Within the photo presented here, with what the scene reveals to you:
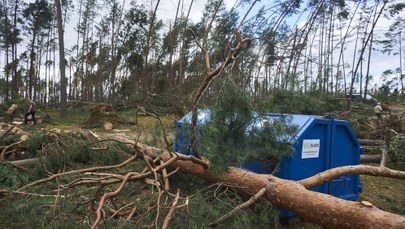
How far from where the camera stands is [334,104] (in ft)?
32.8

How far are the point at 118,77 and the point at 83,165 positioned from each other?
2138 centimetres

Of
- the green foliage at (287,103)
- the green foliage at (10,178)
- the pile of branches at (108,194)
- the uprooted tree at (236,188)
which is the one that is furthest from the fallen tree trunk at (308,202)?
the green foliage at (10,178)

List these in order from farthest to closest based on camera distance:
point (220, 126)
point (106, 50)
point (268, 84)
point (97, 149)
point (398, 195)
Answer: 1. point (106, 50)
2. point (398, 195)
3. point (97, 149)
4. point (268, 84)
5. point (220, 126)

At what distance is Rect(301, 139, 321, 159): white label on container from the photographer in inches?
158

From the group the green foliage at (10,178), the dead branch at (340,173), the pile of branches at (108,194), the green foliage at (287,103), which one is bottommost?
the green foliage at (10,178)

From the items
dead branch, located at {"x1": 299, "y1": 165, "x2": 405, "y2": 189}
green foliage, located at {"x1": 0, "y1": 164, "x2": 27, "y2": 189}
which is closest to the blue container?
dead branch, located at {"x1": 299, "y1": 165, "x2": 405, "y2": 189}

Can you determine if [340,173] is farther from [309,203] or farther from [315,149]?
[309,203]

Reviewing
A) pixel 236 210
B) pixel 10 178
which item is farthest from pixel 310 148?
pixel 10 178

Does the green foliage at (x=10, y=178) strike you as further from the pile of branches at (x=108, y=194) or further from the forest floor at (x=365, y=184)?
the forest floor at (x=365, y=184)

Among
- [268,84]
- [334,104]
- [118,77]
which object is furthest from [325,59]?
[268,84]

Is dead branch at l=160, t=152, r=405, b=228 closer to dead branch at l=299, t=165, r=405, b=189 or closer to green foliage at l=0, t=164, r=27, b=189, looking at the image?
dead branch at l=299, t=165, r=405, b=189

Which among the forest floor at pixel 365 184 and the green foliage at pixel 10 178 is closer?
A: the forest floor at pixel 365 184

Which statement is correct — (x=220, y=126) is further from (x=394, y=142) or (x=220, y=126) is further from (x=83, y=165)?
(x=394, y=142)

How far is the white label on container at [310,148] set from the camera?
401 cm
